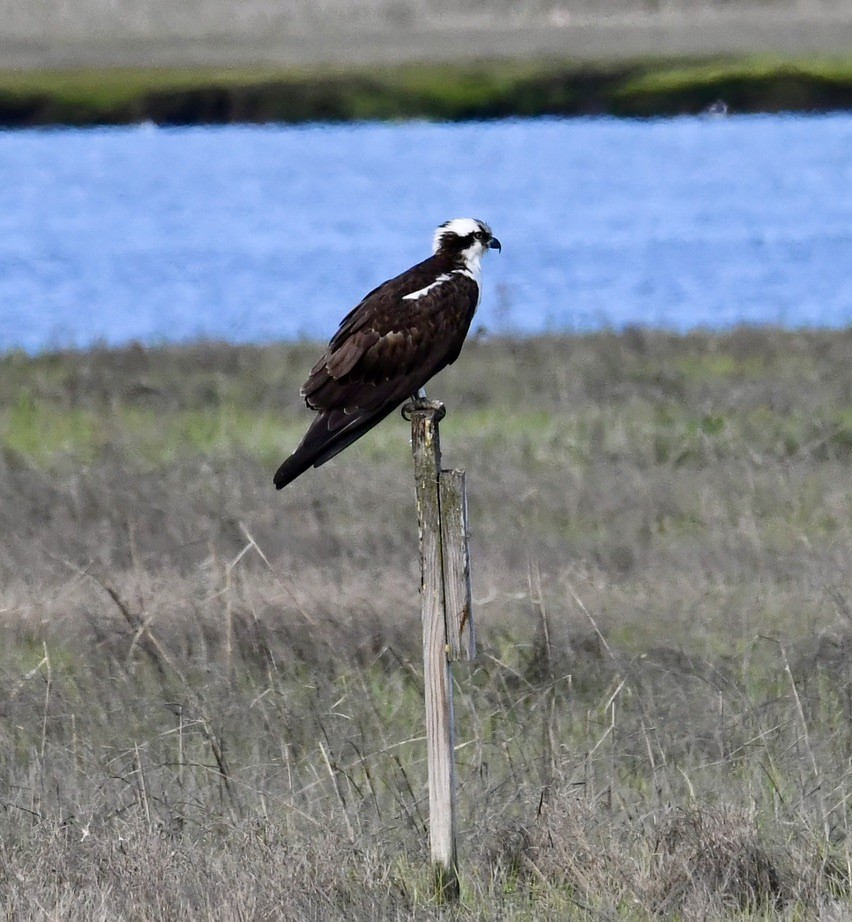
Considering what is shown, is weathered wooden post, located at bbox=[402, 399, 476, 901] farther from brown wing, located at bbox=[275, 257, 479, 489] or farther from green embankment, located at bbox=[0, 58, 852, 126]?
green embankment, located at bbox=[0, 58, 852, 126]

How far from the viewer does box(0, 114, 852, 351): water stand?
68.2ft

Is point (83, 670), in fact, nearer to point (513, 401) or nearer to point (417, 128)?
point (513, 401)

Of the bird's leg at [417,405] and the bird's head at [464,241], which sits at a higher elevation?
the bird's head at [464,241]

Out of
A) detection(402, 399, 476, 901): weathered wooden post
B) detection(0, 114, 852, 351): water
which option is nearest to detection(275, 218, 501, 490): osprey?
detection(402, 399, 476, 901): weathered wooden post

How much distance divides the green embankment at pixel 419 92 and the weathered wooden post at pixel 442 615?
29924 mm

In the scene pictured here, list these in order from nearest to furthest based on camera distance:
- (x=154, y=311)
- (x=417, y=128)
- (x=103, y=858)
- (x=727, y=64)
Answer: (x=103, y=858) → (x=154, y=311) → (x=417, y=128) → (x=727, y=64)

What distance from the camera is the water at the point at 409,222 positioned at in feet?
68.2

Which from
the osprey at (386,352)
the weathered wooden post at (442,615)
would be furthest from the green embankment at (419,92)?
the weathered wooden post at (442,615)

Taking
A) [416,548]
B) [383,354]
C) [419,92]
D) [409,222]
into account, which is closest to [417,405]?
[383,354]

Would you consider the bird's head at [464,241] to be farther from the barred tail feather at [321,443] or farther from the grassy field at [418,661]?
the grassy field at [418,661]

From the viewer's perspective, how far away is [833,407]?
1272 centimetres

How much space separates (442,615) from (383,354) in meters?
1.28

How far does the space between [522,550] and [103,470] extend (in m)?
3.00

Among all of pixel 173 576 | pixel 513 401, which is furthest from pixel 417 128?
pixel 173 576
